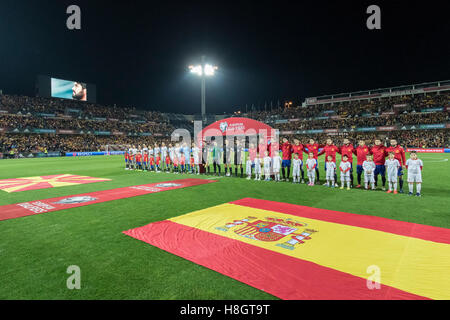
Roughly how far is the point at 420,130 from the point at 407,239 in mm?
46585

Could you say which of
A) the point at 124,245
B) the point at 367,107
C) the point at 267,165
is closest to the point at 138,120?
the point at 367,107

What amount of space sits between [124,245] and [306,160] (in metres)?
9.94

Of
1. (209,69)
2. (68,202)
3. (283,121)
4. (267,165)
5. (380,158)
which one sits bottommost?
(68,202)

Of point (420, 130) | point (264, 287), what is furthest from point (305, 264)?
point (420, 130)

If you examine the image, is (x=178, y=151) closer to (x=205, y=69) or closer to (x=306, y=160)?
(x=306, y=160)

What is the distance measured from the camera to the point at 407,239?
4.26 m

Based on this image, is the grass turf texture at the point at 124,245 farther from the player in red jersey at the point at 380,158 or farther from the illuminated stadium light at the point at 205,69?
the illuminated stadium light at the point at 205,69

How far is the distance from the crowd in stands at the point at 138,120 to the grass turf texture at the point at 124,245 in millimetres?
36780

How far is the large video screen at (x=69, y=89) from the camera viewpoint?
45.4 meters

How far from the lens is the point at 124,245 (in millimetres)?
4188

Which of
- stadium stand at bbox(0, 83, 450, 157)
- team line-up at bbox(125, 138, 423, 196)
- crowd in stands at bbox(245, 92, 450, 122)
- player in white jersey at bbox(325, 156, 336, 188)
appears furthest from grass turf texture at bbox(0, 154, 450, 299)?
crowd in stands at bbox(245, 92, 450, 122)

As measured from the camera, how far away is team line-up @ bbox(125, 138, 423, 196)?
861 cm
